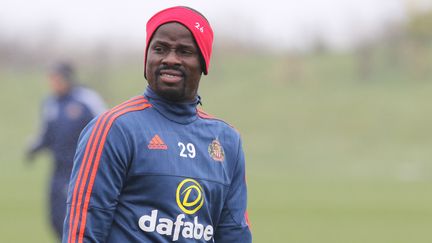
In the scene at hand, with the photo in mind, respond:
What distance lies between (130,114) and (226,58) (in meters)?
57.8

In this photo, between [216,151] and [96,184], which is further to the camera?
[216,151]

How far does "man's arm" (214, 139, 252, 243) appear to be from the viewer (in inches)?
167

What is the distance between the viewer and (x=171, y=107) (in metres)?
4.00

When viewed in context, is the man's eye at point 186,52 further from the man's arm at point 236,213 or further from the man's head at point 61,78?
the man's head at point 61,78

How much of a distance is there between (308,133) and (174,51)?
46935mm

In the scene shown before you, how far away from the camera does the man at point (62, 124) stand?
32.0 feet

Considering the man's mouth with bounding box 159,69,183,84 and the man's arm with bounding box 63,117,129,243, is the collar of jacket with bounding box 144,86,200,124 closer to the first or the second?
the man's mouth with bounding box 159,69,183,84

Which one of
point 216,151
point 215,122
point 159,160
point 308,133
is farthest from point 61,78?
point 308,133

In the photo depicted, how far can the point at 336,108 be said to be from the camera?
54125 millimetres

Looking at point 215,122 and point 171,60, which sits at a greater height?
point 171,60

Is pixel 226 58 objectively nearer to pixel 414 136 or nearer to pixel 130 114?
pixel 414 136

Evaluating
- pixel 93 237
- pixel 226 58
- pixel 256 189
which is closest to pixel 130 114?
pixel 93 237

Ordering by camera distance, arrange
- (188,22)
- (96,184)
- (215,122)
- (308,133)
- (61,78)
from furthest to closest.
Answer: (308,133)
(61,78)
(215,122)
(188,22)
(96,184)

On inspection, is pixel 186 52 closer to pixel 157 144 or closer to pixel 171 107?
pixel 171 107
